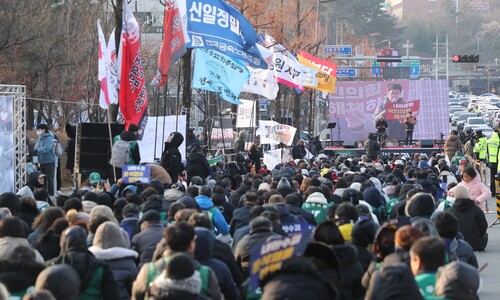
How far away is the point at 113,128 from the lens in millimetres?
21547

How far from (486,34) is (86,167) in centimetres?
16437

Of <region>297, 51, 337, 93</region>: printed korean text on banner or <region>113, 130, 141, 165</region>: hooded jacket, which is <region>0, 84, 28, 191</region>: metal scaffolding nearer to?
<region>113, 130, 141, 165</region>: hooded jacket

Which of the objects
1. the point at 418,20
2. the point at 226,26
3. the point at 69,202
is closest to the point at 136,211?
the point at 69,202

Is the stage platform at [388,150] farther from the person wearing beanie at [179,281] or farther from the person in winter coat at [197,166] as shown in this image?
the person wearing beanie at [179,281]

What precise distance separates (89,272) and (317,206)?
6.64 metres

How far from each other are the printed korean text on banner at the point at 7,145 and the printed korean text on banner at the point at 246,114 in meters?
15.3

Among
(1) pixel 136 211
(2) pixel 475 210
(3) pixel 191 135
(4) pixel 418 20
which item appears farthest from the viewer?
(4) pixel 418 20

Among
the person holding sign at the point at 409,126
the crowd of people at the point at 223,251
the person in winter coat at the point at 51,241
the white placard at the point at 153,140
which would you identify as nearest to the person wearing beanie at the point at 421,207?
the crowd of people at the point at 223,251

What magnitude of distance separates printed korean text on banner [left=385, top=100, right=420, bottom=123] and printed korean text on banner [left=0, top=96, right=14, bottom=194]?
33.3 m

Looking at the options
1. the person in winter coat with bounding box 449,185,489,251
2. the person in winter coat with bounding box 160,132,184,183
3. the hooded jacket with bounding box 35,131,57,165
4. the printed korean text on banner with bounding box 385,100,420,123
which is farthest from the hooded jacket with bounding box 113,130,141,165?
the printed korean text on banner with bounding box 385,100,420,123

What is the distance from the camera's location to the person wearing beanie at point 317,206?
49.5 ft

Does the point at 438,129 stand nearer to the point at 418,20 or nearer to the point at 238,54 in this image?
the point at 238,54

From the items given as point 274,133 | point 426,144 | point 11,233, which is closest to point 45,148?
point 11,233

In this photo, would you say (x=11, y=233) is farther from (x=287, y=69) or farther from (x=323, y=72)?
(x=323, y=72)
